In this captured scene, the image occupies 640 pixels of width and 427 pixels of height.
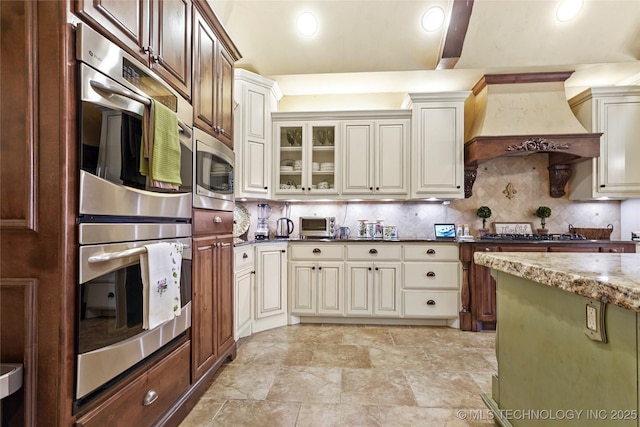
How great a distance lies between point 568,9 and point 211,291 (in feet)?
12.4

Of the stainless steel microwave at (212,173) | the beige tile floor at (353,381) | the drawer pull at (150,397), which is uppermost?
the stainless steel microwave at (212,173)

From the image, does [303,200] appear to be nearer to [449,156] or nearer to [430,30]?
[449,156]

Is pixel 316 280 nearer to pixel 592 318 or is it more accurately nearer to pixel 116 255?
pixel 116 255

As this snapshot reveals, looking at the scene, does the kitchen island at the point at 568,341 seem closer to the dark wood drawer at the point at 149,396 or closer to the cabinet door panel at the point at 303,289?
the dark wood drawer at the point at 149,396

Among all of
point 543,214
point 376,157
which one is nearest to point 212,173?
point 376,157

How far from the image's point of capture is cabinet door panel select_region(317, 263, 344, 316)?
309cm

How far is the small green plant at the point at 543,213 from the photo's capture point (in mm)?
3449

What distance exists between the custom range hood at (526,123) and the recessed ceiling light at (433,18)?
88cm

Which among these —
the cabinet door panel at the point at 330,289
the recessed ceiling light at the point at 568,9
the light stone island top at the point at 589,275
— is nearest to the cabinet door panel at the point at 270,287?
the cabinet door panel at the point at 330,289

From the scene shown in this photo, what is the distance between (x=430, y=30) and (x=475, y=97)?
113 centimetres

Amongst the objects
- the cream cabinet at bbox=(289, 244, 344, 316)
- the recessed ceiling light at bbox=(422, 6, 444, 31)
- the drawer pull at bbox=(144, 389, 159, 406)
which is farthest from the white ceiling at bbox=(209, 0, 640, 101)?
the drawer pull at bbox=(144, 389, 159, 406)

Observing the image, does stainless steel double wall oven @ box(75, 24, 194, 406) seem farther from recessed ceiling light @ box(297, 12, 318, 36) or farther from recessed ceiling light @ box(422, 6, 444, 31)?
recessed ceiling light @ box(422, 6, 444, 31)

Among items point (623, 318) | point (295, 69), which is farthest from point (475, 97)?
point (623, 318)

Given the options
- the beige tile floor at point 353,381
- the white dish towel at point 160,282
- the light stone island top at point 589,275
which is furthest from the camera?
the beige tile floor at point 353,381
